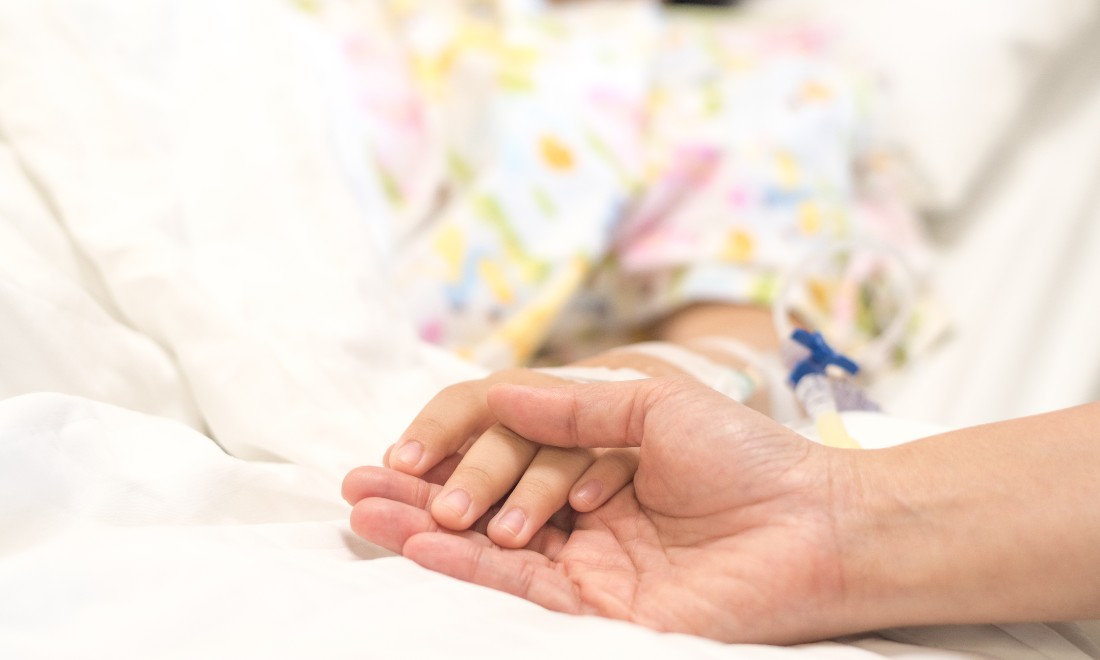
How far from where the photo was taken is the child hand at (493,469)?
1.85 ft

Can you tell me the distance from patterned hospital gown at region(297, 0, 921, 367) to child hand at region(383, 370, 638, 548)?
0.34 metres

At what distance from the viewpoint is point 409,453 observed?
22.9 inches

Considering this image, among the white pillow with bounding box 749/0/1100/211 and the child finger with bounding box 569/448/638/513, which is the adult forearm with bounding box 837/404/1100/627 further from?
the white pillow with bounding box 749/0/1100/211

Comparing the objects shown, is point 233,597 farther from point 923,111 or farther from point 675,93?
point 923,111

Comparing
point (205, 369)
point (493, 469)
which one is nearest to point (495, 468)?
point (493, 469)

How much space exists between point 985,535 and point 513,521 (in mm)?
286

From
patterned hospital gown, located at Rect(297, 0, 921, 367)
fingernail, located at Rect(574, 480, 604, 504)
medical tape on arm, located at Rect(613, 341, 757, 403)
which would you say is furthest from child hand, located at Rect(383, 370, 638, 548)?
patterned hospital gown, located at Rect(297, 0, 921, 367)

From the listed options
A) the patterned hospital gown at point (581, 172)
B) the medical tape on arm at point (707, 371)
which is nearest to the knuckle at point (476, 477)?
the medical tape on arm at point (707, 371)

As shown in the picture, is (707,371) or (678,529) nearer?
(678,529)

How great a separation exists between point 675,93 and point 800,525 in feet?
2.95

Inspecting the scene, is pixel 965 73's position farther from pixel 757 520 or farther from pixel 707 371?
pixel 757 520

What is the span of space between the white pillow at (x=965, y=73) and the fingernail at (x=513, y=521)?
40.5 inches

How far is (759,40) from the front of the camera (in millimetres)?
1529

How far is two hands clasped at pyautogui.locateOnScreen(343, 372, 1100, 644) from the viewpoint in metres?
0.53
